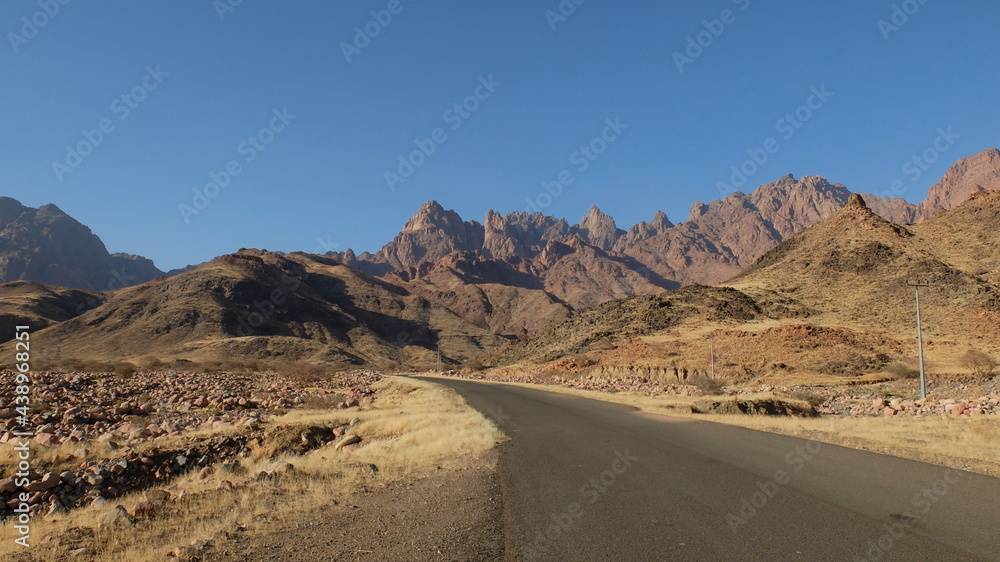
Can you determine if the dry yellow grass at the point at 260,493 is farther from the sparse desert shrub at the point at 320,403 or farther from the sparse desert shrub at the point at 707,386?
the sparse desert shrub at the point at 707,386

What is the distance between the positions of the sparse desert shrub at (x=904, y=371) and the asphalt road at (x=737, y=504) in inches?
1440

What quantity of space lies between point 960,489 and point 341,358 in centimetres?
9878

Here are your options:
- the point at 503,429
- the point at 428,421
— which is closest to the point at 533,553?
the point at 503,429

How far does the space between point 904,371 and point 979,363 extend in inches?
187

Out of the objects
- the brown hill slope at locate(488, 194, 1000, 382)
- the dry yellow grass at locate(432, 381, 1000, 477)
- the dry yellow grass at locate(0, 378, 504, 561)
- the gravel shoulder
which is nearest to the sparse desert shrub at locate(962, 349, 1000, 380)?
the brown hill slope at locate(488, 194, 1000, 382)

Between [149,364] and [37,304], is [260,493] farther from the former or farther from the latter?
[37,304]

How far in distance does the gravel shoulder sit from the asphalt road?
40 centimetres

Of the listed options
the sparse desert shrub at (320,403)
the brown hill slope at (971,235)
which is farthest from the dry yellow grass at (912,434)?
the brown hill slope at (971,235)

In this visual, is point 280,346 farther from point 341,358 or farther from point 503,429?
point 503,429

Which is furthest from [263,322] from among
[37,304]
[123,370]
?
[123,370]

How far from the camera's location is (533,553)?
575 cm

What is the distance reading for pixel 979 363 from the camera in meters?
39.3

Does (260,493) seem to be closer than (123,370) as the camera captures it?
Yes

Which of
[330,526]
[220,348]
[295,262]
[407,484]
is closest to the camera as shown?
[330,526]
